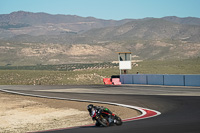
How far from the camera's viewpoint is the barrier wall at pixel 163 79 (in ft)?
132

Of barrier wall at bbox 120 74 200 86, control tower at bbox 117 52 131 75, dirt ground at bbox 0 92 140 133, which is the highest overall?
control tower at bbox 117 52 131 75

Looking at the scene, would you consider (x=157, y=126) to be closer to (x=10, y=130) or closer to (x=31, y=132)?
(x=31, y=132)

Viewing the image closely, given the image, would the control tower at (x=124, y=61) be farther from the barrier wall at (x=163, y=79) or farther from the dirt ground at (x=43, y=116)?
the dirt ground at (x=43, y=116)

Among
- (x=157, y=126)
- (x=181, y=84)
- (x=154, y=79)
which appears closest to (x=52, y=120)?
(x=157, y=126)

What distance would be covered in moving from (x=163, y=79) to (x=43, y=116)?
24.8 m

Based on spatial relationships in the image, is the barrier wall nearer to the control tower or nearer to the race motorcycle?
the control tower

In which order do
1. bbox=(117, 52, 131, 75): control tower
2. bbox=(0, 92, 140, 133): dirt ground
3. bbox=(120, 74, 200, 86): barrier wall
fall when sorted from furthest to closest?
bbox=(117, 52, 131, 75): control tower, bbox=(120, 74, 200, 86): barrier wall, bbox=(0, 92, 140, 133): dirt ground

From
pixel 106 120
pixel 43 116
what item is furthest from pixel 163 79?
pixel 106 120

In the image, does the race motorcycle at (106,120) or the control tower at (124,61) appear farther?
the control tower at (124,61)

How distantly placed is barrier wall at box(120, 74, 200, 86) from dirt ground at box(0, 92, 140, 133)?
16.7m

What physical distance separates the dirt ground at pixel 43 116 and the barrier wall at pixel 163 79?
657 inches

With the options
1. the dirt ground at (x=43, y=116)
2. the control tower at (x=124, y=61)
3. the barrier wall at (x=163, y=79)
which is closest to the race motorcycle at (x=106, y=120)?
the dirt ground at (x=43, y=116)

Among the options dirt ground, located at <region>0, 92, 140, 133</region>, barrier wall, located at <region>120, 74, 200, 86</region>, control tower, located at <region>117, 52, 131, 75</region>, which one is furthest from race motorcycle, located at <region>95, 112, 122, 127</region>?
control tower, located at <region>117, 52, 131, 75</region>

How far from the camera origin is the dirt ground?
17516 millimetres
